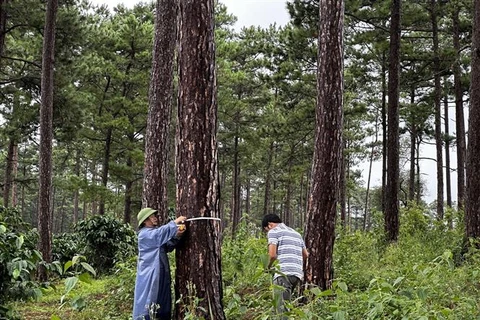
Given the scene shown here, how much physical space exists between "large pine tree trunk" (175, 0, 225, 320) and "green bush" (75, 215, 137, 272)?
10.9m

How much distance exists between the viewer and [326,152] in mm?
6875

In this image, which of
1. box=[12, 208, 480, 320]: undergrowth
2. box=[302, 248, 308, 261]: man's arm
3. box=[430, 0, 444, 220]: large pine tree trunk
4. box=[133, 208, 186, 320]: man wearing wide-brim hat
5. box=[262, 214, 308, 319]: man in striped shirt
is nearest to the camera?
box=[12, 208, 480, 320]: undergrowth

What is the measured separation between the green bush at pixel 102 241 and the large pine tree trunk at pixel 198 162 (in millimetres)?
10868

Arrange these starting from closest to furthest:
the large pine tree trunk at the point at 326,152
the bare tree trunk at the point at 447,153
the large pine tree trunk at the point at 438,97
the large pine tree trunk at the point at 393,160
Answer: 1. the large pine tree trunk at the point at 326,152
2. the large pine tree trunk at the point at 393,160
3. the large pine tree trunk at the point at 438,97
4. the bare tree trunk at the point at 447,153

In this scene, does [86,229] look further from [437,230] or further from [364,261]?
[437,230]

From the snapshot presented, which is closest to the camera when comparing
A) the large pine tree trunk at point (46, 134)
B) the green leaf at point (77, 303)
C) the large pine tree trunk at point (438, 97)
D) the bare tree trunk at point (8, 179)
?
the green leaf at point (77, 303)

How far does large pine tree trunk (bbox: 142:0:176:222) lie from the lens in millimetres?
9828

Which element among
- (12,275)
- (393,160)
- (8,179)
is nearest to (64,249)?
(8,179)

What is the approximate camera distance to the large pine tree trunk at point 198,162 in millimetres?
4215

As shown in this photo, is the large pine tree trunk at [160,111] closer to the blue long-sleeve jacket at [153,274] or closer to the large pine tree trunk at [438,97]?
the blue long-sleeve jacket at [153,274]

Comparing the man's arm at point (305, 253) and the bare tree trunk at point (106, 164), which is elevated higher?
the bare tree trunk at point (106, 164)

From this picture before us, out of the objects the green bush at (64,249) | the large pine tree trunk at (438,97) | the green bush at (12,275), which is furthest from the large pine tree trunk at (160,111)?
the large pine tree trunk at (438,97)

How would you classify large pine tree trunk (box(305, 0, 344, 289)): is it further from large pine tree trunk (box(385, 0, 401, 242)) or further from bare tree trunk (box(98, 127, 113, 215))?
bare tree trunk (box(98, 127, 113, 215))

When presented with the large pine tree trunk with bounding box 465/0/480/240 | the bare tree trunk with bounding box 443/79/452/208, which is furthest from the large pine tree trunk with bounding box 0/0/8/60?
the bare tree trunk with bounding box 443/79/452/208
